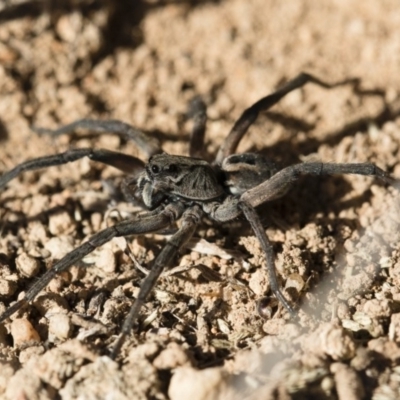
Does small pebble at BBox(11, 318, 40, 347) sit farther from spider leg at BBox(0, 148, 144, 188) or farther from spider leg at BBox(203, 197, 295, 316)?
spider leg at BBox(203, 197, 295, 316)

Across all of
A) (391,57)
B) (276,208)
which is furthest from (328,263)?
(391,57)

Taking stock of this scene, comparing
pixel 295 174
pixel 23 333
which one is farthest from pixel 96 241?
pixel 295 174

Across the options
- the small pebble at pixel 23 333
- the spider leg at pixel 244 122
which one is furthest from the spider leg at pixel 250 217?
the small pebble at pixel 23 333

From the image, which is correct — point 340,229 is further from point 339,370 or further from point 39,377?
A: point 39,377

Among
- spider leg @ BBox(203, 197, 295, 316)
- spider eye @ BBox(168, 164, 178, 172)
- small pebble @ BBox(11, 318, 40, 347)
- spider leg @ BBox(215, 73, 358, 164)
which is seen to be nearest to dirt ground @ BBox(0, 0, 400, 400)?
small pebble @ BBox(11, 318, 40, 347)

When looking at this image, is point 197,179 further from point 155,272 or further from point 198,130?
point 155,272
